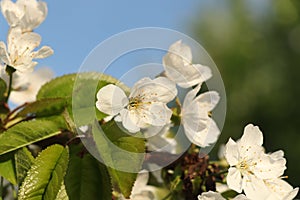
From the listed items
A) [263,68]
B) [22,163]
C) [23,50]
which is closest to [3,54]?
[23,50]

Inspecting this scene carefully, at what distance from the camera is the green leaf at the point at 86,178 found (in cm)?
69

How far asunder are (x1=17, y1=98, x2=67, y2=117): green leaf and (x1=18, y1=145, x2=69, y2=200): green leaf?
0.35 feet

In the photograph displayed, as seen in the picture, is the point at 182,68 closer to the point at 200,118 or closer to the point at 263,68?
the point at 200,118

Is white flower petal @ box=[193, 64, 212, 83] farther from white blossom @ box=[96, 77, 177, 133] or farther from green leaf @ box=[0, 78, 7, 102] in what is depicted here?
green leaf @ box=[0, 78, 7, 102]

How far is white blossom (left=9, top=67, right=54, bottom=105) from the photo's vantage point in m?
0.98

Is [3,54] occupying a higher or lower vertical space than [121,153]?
higher

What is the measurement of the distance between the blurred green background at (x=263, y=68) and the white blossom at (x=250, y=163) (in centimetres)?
846

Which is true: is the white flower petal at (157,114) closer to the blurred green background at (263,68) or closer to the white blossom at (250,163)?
the white blossom at (250,163)

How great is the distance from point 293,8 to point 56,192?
31.9 feet

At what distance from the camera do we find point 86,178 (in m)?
0.71

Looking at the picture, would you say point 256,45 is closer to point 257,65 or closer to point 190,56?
point 257,65

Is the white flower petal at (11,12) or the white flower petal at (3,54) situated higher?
the white flower petal at (11,12)

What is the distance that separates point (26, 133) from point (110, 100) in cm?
13

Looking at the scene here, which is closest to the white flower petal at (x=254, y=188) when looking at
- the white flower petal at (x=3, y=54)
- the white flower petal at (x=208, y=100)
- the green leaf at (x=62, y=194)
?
the white flower petal at (x=208, y=100)
